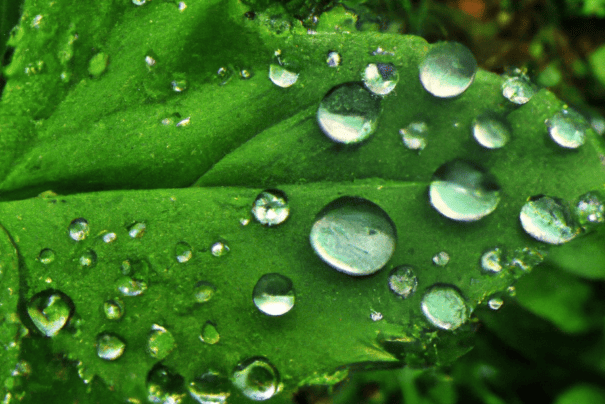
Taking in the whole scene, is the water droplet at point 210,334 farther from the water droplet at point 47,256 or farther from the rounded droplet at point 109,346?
the water droplet at point 47,256

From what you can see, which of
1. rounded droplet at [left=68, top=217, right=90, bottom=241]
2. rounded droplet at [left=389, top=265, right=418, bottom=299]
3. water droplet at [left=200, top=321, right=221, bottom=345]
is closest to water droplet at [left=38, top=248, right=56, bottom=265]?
rounded droplet at [left=68, top=217, right=90, bottom=241]

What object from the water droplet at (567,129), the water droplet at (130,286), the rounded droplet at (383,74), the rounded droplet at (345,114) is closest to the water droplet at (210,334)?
the water droplet at (130,286)

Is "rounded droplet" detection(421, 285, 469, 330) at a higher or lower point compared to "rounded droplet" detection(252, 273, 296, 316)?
higher

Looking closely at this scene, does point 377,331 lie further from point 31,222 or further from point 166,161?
point 31,222

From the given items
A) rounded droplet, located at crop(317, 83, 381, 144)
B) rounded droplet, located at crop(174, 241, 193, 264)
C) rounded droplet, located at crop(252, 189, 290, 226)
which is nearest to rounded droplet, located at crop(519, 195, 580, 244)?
rounded droplet, located at crop(317, 83, 381, 144)

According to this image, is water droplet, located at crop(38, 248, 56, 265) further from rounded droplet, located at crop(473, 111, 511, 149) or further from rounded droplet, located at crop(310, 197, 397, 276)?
rounded droplet, located at crop(473, 111, 511, 149)

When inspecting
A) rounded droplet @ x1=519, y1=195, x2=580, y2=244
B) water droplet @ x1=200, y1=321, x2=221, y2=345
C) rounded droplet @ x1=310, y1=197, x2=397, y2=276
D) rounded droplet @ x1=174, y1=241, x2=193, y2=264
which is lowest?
water droplet @ x1=200, y1=321, x2=221, y2=345
